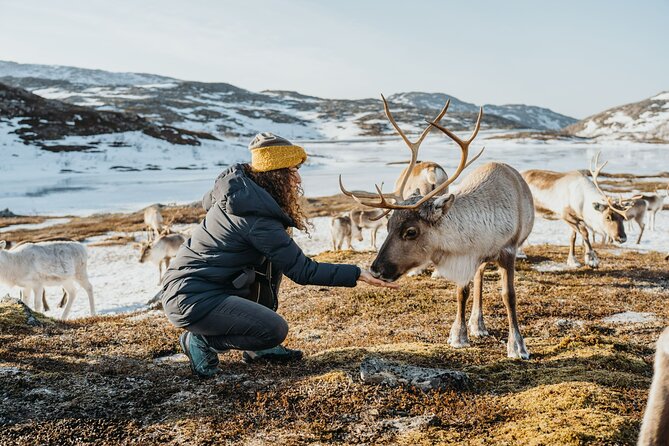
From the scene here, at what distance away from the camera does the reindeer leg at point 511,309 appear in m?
5.00

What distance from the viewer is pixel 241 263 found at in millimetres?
4254

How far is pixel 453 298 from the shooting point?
307 inches

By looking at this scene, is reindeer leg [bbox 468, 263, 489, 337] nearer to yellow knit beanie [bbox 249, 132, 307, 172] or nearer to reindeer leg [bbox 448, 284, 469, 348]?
reindeer leg [bbox 448, 284, 469, 348]

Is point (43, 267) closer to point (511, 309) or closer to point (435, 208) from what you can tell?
point (435, 208)

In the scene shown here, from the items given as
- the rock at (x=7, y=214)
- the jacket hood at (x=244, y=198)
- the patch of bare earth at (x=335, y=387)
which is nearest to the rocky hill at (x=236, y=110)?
the rock at (x=7, y=214)

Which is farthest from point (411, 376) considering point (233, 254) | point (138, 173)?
point (138, 173)

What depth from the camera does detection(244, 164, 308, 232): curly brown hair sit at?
14.2 ft

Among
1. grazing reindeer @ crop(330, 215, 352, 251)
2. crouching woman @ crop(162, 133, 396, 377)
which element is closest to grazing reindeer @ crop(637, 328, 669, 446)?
crouching woman @ crop(162, 133, 396, 377)

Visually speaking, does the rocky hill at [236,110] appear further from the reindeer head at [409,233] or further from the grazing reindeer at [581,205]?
the reindeer head at [409,233]

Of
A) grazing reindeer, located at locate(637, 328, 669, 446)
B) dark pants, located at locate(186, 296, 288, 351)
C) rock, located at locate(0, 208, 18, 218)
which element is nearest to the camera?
grazing reindeer, located at locate(637, 328, 669, 446)

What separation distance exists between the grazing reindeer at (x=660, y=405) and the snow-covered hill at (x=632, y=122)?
134811 millimetres

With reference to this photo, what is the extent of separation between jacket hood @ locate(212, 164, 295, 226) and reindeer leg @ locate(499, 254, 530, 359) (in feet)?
8.48

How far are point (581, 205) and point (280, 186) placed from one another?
955 cm

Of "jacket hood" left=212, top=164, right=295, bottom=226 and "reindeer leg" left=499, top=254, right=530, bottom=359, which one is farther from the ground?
"jacket hood" left=212, top=164, right=295, bottom=226
